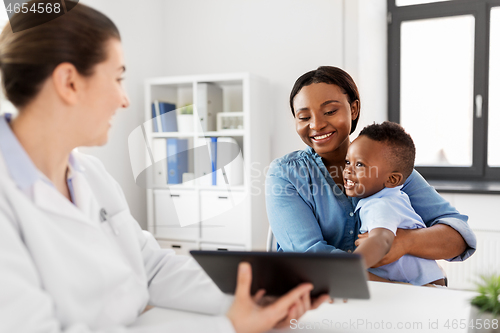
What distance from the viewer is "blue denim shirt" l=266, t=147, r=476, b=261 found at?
1.35m

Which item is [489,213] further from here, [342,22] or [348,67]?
[342,22]

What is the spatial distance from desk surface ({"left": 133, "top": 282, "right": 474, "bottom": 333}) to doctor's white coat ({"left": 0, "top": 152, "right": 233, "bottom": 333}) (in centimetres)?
6

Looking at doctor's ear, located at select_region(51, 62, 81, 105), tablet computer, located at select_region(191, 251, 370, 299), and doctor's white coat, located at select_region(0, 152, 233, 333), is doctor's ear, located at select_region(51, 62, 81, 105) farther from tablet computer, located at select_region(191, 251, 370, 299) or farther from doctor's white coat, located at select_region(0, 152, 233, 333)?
tablet computer, located at select_region(191, 251, 370, 299)

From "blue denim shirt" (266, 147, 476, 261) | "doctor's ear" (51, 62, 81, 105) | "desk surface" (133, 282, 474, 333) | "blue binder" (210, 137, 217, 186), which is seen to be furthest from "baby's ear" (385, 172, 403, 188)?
"blue binder" (210, 137, 217, 186)

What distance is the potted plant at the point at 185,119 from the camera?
10.7ft

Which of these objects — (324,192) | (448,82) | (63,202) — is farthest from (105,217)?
(448,82)

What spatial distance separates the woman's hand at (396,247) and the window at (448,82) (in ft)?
7.56

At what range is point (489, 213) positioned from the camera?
270 cm

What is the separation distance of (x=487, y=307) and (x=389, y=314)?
8.2 inches

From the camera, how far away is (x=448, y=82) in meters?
3.27

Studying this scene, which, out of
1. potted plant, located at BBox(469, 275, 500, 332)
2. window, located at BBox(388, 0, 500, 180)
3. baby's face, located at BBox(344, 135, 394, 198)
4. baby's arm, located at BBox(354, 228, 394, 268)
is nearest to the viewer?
potted plant, located at BBox(469, 275, 500, 332)

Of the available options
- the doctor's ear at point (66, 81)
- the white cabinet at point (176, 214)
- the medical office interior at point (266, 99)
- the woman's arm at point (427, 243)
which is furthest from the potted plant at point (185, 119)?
the doctor's ear at point (66, 81)

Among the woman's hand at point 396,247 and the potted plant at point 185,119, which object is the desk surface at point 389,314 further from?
the potted plant at point 185,119

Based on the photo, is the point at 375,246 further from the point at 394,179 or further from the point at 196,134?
the point at 196,134
